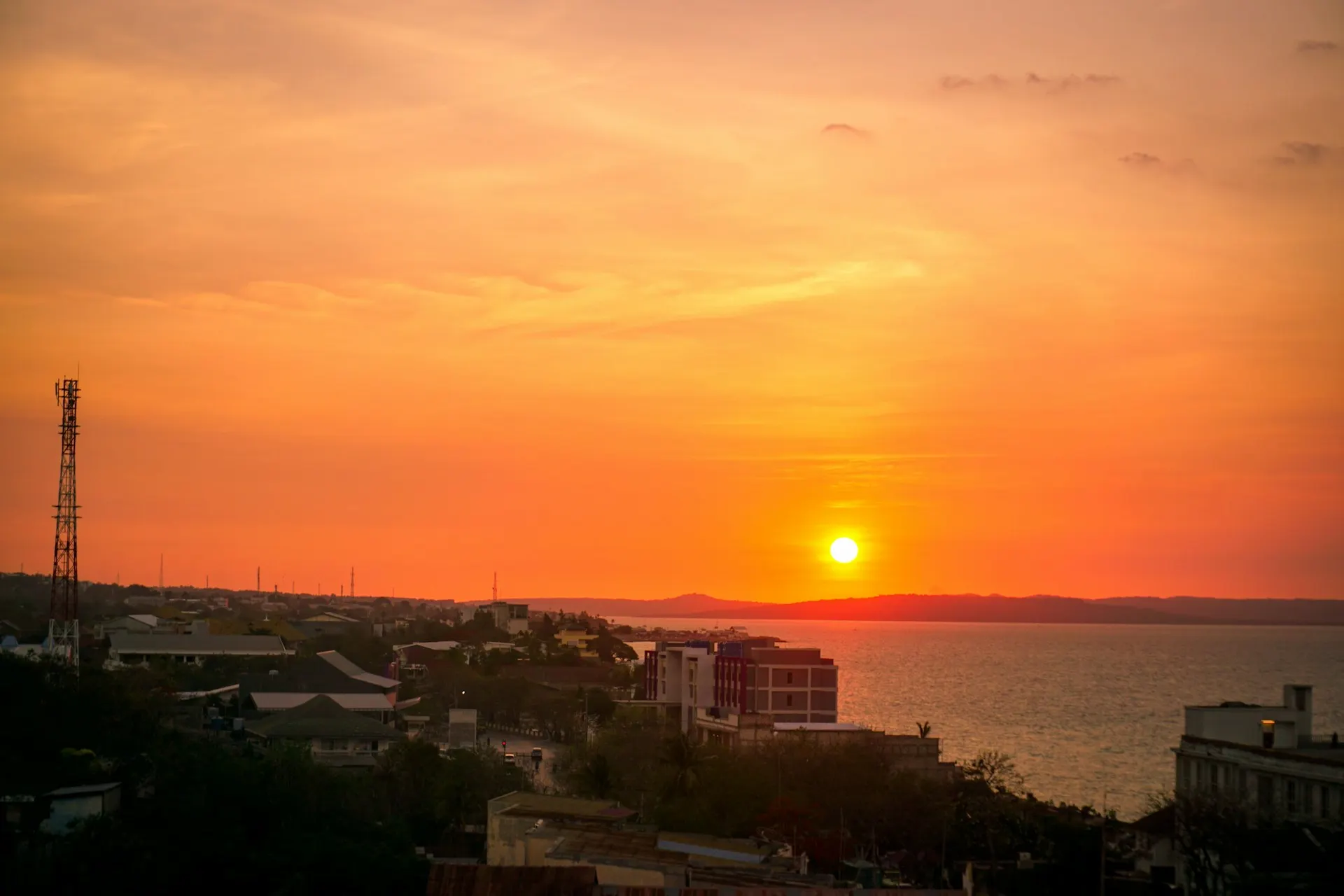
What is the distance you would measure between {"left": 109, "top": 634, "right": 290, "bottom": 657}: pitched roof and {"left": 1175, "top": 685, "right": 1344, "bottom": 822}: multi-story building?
72.6 m

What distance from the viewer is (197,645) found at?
356 ft

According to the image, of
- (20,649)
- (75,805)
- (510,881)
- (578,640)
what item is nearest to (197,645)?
(20,649)

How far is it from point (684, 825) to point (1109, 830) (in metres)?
12.6

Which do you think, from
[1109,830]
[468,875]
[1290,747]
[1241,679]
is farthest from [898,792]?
[1241,679]

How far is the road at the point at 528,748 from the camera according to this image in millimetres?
61469

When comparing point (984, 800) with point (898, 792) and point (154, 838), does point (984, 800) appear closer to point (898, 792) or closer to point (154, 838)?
point (898, 792)

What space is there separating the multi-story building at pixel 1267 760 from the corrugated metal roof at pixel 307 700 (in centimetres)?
3711

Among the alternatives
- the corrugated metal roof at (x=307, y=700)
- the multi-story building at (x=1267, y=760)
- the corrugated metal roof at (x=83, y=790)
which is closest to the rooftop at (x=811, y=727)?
the multi-story building at (x=1267, y=760)

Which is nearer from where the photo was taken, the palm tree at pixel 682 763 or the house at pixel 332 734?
the palm tree at pixel 682 763

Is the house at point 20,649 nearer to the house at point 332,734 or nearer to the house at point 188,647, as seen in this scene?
the house at point 332,734

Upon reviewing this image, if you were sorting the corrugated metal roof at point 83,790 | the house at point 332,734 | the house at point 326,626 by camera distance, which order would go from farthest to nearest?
the house at point 326,626
the house at point 332,734
the corrugated metal roof at point 83,790

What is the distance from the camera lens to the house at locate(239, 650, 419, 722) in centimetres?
7188

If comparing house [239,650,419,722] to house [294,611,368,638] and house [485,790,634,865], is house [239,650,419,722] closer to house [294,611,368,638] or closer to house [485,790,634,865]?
house [485,790,634,865]

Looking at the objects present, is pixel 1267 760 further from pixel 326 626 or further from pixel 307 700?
pixel 326 626
